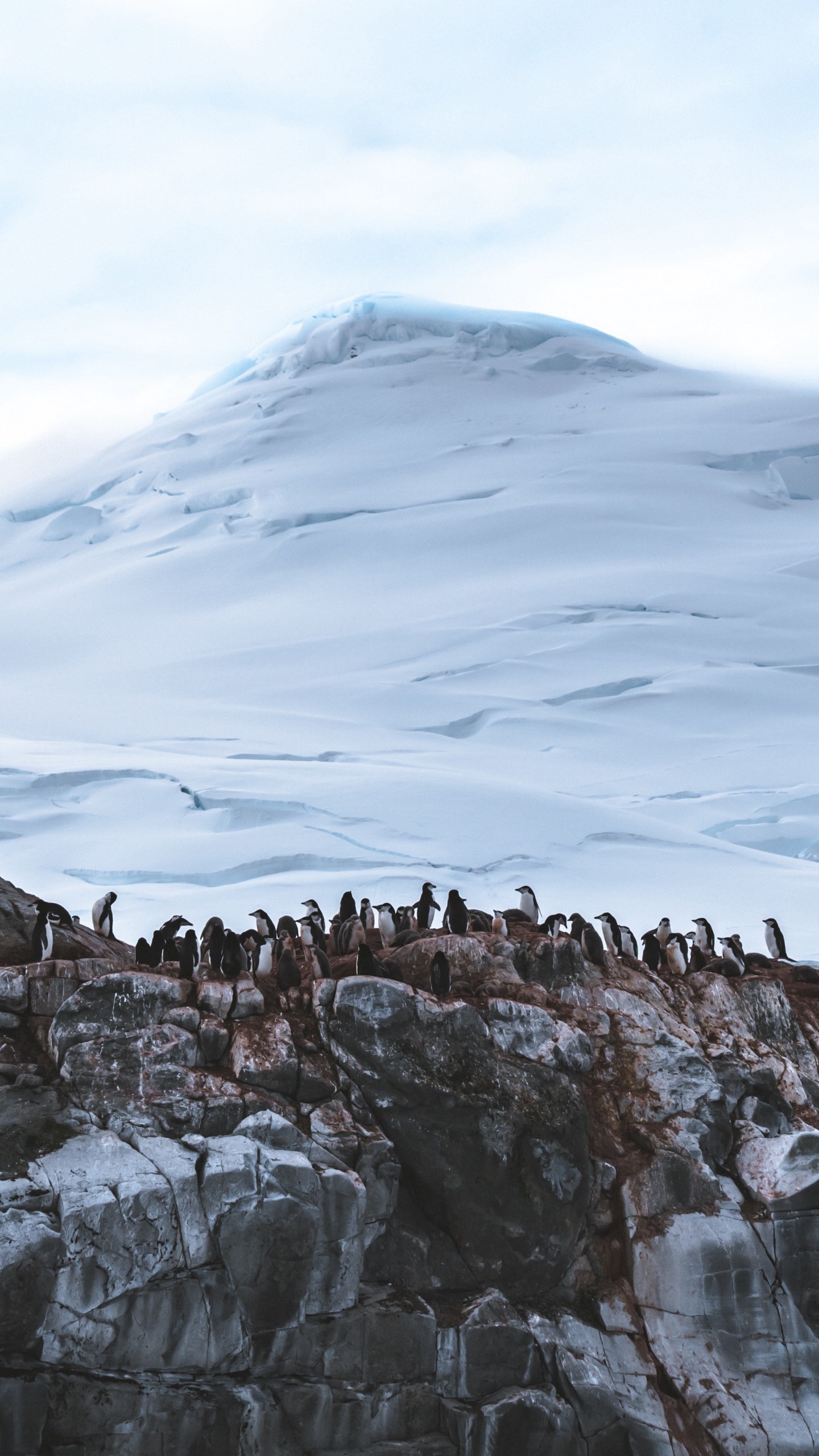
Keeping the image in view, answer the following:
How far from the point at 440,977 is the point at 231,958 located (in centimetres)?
264

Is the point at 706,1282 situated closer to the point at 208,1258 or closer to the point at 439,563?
the point at 208,1258

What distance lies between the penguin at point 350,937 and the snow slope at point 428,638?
11386mm

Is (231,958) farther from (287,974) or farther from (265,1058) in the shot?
(265,1058)

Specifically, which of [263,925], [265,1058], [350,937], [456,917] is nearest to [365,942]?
[350,937]

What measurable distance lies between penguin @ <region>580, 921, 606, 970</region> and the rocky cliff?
3.03ft

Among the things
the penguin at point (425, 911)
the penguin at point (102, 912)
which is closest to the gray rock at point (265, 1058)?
the penguin at point (102, 912)

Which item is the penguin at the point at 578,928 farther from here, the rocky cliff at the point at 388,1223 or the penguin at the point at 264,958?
the penguin at the point at 264,958

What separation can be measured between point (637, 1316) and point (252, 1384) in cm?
453

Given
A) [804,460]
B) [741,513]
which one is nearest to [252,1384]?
[741,513]

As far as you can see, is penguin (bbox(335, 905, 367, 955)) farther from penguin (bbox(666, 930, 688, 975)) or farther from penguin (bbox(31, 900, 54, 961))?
penguin (bbox(666, 930, 688, 975))

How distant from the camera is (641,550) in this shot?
59.3m

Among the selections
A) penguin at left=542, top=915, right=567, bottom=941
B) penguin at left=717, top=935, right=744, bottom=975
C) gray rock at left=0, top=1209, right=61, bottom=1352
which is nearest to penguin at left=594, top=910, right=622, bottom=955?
penguin at left=542, top=915, right=567, bottom=941

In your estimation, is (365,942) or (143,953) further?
(365,942)

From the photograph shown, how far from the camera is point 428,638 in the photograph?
53469 mm
